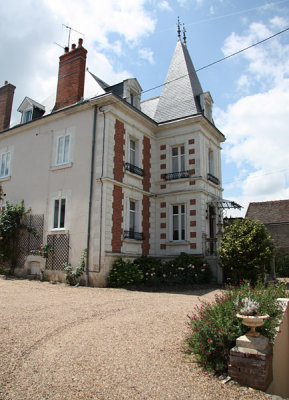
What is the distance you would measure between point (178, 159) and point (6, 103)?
33.8 ft

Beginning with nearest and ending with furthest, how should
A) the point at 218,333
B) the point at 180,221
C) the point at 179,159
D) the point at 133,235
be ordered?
the point at 218,333, the point at 133,235, the point at 180,221, the point at 179,159

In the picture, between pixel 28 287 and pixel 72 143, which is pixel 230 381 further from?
pixel 72 143

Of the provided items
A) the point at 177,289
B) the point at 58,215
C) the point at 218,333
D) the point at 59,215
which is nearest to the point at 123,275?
the point at 177,289

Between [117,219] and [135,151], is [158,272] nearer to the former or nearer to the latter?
[117,219]

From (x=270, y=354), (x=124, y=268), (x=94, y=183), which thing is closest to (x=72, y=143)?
(x=94, y=183)

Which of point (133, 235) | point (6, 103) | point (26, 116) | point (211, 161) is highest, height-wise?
point (6, 103)

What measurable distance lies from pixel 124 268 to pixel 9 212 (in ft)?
19.8

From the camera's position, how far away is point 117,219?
12.5m

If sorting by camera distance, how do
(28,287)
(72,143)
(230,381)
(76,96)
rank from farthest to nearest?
(76,96) < (72,143) < (28,287) < (230,381)

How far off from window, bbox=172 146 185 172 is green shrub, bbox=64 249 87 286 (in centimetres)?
601

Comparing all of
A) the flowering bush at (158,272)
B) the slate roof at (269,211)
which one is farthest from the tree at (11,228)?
the slate roof at (269,211)

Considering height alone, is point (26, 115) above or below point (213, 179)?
above

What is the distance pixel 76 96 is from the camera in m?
14.3

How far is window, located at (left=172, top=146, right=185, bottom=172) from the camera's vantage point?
15117 millimetres
